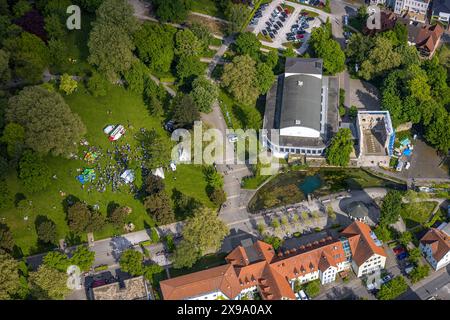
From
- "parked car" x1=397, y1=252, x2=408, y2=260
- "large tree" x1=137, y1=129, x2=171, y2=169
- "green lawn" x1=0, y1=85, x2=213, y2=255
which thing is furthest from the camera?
"large tree" x1=137, y1=129, x2=171, y2=169

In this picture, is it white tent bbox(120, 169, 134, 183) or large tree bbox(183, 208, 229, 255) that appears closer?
large tree bbox(183, 208, 229, 255)

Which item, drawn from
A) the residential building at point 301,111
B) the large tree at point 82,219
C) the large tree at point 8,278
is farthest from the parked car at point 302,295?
the large tree at point 8,278

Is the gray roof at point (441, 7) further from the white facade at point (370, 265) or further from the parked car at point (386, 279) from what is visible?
the parked car at point (386, 279)

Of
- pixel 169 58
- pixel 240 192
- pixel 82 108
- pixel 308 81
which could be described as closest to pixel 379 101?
pixel 308 81

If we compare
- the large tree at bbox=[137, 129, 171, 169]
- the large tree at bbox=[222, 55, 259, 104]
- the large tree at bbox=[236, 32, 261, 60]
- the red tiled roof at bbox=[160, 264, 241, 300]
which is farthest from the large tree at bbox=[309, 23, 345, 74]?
the red tiled roof at bbox=[160, 264, 241, 300]

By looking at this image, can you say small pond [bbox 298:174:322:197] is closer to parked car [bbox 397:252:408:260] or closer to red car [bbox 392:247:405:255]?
red car [bbox 392:247:405:255]

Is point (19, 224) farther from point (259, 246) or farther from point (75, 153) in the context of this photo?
point (259, 246)
